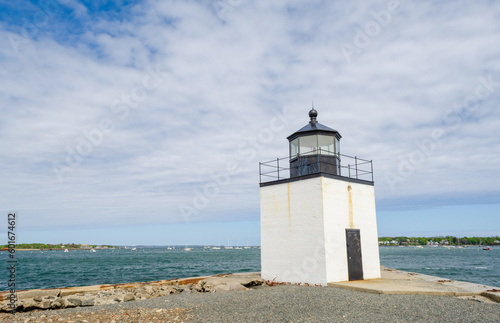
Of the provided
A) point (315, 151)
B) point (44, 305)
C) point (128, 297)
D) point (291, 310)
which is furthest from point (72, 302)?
point (315, 151)

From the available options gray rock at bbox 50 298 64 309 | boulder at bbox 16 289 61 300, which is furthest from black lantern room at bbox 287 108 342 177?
boulder at bbox 16 289 61 300

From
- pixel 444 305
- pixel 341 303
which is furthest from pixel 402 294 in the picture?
pixel 341 303

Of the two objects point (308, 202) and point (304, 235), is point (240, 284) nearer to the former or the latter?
point (304, 235)

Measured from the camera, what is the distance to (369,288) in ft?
34.6

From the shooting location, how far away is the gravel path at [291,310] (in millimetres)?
7508

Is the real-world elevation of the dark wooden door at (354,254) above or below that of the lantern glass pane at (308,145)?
below

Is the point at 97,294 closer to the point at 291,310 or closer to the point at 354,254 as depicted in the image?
the point at 291,310

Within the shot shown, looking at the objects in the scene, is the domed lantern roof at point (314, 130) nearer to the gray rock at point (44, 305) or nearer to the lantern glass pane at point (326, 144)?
the lantern glass pane at point (326, 144)

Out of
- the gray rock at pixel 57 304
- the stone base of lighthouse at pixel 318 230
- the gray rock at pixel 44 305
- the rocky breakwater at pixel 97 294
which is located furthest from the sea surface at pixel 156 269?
the stone base of lighthouse at pixel 318 230

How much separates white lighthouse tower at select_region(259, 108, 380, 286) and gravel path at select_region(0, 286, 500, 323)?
1.95 metres

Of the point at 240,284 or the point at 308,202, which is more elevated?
the point at 308,202

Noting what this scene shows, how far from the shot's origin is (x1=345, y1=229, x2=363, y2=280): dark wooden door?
12.7 meters

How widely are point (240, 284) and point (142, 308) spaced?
4.04 m

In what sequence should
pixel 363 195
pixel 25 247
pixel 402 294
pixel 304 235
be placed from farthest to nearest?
pixel 25 247 → pixel 363 195 → pixel 304 235 → pixel 402 294
